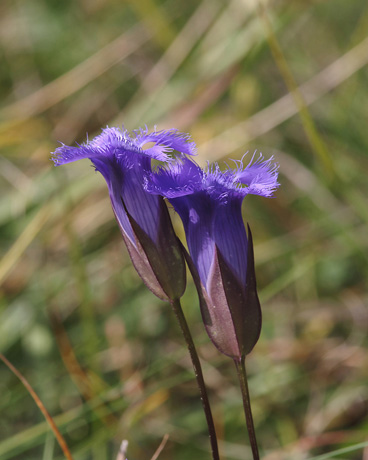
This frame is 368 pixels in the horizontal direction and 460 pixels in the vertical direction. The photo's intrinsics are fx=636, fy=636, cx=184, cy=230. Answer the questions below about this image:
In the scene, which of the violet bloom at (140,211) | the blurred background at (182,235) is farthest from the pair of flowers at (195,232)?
the blurred background at (182,235)

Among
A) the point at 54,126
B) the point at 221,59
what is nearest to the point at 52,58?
the point at 54,126

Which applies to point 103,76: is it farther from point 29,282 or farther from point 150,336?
point 150,336

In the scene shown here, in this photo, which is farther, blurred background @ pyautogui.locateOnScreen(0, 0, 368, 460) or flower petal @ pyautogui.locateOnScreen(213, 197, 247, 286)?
blurred background @ pyautogui.locateOnScreen(0, 0, 368, 460)

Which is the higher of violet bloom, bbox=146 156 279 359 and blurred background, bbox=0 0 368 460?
blurred background, bbox=0 0 368 460

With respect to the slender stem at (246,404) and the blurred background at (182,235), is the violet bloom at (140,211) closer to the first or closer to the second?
the slender stem at (246,404)

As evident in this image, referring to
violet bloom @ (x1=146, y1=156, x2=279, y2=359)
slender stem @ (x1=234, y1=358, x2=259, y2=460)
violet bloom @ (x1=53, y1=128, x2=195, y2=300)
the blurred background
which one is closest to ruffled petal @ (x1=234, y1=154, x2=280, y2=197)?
violet bloom @ (x1=146, y1=156, x2=279, y2=359)

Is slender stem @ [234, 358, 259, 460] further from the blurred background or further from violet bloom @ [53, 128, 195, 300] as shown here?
the blurred background

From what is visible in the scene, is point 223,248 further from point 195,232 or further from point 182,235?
point 182,235
